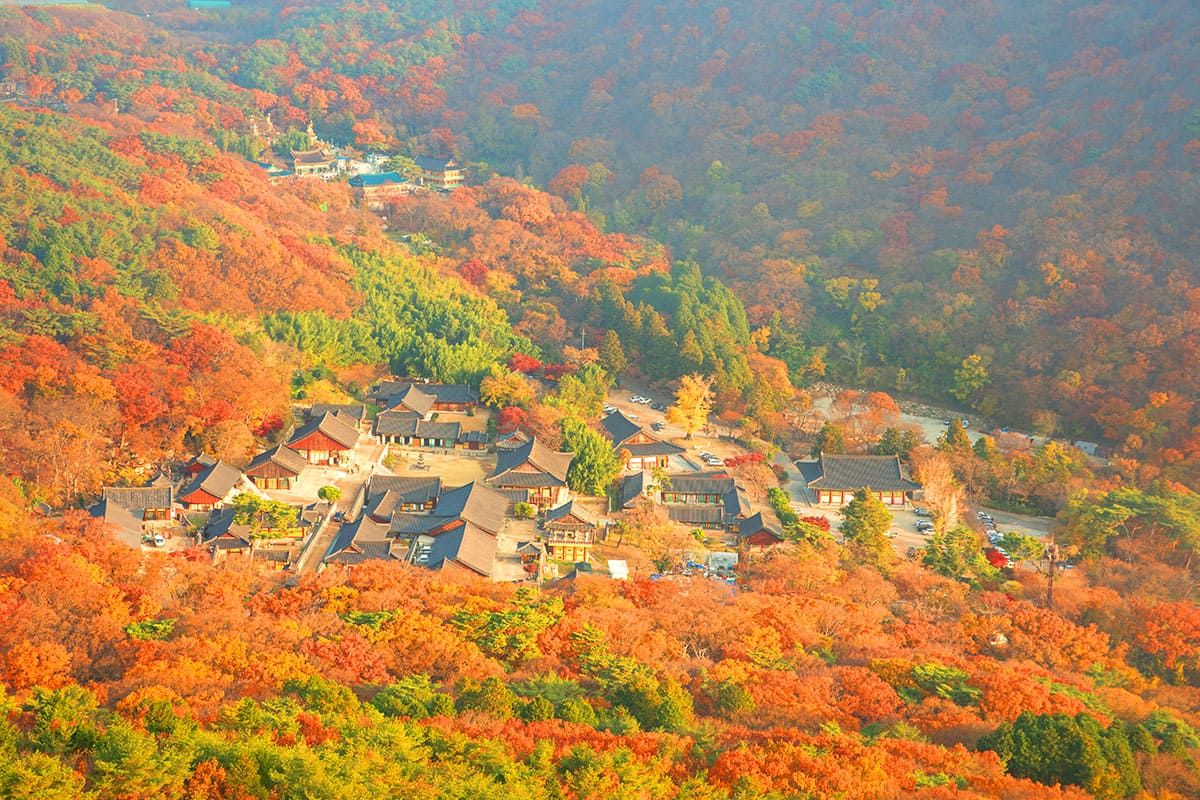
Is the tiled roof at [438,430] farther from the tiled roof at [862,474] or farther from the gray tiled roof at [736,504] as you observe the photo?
the tiled roof at [862,474]

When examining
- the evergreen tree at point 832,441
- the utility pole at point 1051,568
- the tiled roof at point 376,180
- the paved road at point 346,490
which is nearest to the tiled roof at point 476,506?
the paved road at point 346,490

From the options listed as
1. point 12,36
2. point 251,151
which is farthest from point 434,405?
point 12,36

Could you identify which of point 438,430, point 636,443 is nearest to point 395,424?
point 438,430

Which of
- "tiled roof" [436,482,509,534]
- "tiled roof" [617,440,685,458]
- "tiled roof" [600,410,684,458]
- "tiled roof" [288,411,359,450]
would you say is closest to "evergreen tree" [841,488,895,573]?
"tiled roof" [617,440,685,458]

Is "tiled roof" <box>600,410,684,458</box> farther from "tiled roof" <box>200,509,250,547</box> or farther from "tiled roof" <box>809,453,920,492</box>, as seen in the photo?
"tiled roof" <box>200,509,250,547</box>

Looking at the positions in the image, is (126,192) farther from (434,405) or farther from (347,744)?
(347,744)

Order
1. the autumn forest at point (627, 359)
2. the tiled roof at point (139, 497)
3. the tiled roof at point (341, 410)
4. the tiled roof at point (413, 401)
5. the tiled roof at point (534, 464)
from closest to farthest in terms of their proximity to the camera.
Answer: the autumn forest at point (627, 359) < the tiled roof at point (139, 497) < the tiled roof at point (534, 464) < the tiled roof at point (341, 410) < the tiled roof at point (413, 401)

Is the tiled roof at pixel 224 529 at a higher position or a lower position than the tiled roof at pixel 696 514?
higher

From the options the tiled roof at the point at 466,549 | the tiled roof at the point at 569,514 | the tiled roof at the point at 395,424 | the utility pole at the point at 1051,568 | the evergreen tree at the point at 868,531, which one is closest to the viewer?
the utility pole at the point at 1051,568
